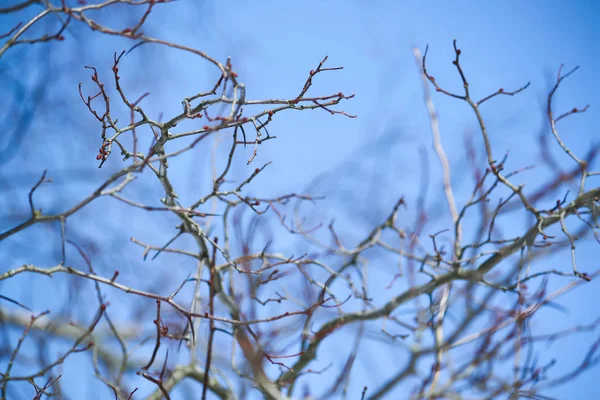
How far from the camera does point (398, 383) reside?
3572 millimetres

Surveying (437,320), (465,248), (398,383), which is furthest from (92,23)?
(398,383)

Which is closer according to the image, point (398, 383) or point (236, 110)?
point (236, 110)

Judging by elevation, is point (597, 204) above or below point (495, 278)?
below

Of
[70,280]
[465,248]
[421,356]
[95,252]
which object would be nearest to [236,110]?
[465,248]

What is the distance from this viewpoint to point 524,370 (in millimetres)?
3084

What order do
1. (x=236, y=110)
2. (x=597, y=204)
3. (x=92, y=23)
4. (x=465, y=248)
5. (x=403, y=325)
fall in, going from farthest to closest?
(x=403, y=325) < (x=465, y=248) < (x=597, y=204) < (x=236, y=110) < (x=92, y=23)

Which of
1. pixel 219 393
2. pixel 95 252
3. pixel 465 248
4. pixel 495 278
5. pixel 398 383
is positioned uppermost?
pixel 95 252

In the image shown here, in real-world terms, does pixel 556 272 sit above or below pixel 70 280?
below

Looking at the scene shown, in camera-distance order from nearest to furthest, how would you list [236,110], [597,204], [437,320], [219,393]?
[236,110]
[597,204]
[219,393]
[437,320]

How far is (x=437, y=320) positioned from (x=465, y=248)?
38.0 inches

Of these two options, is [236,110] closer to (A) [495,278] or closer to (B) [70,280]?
(B) [70,280]

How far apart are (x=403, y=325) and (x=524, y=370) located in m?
0.81

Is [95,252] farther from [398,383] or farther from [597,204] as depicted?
[597,204]

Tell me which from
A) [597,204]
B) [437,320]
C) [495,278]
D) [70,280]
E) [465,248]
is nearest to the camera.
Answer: [597,204]
